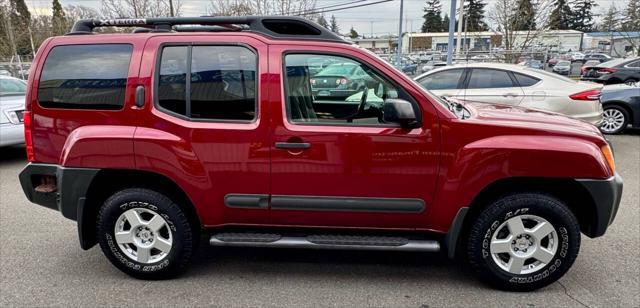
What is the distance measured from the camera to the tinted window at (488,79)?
23.3 feet

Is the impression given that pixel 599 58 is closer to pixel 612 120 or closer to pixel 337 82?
pixel 612 120

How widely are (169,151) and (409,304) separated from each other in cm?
200

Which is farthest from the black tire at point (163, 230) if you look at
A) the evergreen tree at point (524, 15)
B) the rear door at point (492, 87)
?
the evergreen tree at point (524, 15)

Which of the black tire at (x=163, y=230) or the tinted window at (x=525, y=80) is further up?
the tinted window at (x=525, y=80)

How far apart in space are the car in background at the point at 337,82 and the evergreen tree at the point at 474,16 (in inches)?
1429

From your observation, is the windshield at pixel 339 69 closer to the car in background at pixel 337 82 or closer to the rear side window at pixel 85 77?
the car in background at pixel 337 82

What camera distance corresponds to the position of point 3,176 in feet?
21.3

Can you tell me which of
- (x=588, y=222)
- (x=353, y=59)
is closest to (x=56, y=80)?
(x=353, y=59)

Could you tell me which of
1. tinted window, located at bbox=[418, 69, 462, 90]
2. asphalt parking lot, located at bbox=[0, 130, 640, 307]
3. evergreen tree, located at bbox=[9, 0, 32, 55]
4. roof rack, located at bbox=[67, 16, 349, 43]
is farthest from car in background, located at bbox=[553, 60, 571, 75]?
evergreen tree, located at bbox=[9, 0, 32, 55]

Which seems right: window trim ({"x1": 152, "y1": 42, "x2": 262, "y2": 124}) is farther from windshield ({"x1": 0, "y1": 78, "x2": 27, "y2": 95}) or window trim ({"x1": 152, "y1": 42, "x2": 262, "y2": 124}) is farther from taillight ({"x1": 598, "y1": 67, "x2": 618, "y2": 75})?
taillight ({"x1": 598, "y1": 67, "x2": 618, "y2": 75})

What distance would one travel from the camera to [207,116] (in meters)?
3.09

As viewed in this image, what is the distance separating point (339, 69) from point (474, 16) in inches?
1915

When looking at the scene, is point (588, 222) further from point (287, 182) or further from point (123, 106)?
point (123, 106)

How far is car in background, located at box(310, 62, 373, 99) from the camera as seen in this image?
3325mm
